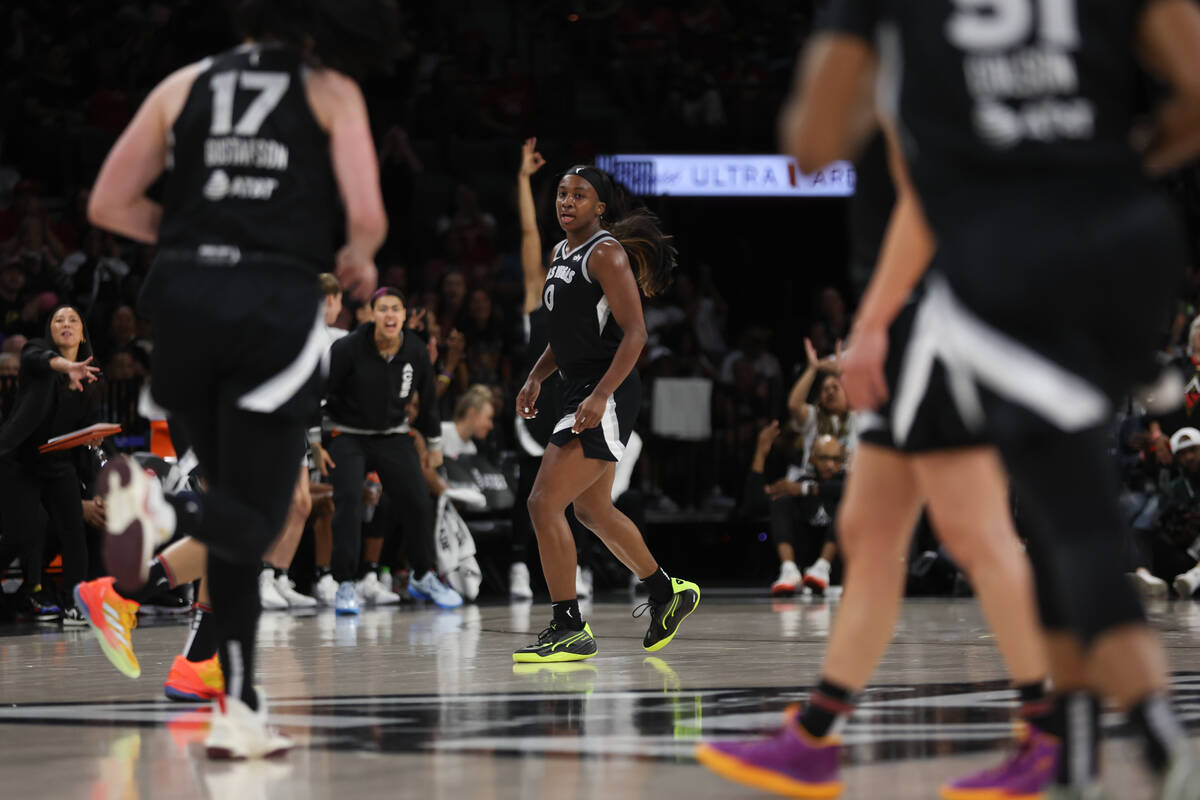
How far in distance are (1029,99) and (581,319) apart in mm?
3908

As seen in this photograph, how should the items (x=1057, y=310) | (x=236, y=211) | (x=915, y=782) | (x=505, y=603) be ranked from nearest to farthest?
(x=1057, y=310), (x=915, y=782), (x=236, y=211), (x=505, y=603)

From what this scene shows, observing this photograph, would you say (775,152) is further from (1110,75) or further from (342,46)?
(1110,75)

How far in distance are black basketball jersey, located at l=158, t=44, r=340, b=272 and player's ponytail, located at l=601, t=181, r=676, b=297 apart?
310 cm

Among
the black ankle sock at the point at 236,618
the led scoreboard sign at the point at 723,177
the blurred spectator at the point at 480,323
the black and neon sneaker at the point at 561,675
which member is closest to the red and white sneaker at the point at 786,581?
the blurred spectator at the point at 480,323

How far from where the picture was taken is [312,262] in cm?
373

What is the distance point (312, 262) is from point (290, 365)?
0.93 ft

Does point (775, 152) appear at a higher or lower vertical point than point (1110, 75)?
higher

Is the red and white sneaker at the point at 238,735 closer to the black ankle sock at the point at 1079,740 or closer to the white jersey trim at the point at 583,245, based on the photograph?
the black ankle sock at the point at 1079,740

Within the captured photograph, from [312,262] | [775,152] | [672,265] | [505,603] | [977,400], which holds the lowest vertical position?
[505,603]

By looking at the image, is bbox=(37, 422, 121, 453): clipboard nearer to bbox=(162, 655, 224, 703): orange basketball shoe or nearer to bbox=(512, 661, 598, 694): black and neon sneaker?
bbox=(512, 661, 598, 694): black and neon sneaker

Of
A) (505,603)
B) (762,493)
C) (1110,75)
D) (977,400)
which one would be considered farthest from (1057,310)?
(762,493)

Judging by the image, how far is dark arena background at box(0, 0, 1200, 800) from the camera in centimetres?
365

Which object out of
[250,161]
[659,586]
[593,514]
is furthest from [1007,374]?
[659,586]

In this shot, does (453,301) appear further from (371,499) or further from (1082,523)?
(1082,523)
